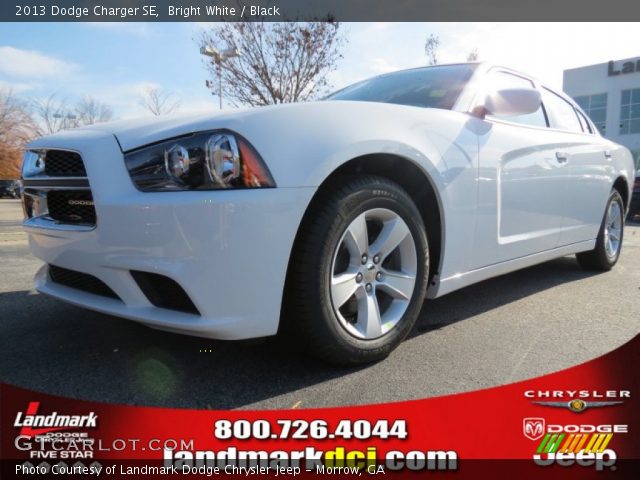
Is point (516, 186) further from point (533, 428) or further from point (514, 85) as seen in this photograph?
point (533, 428)

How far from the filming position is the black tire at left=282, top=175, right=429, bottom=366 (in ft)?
5.62

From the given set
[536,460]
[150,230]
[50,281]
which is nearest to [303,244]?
[150,230]

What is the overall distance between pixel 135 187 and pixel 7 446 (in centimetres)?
88

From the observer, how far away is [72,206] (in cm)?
185

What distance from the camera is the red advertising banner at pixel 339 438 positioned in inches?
51.4

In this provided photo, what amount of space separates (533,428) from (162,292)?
133 cm

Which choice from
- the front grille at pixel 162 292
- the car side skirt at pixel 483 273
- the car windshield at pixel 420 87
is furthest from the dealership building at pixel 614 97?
the front grille at pixel 162 292

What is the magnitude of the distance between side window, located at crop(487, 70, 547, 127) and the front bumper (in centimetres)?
163

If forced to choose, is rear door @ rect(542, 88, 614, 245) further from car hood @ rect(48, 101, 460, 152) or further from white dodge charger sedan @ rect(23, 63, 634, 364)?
car hood @ rect(48, 101, 460, 152)

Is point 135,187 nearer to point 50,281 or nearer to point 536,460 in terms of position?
point 50,281

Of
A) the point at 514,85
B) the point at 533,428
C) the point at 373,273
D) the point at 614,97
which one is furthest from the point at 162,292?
the point at 614,97

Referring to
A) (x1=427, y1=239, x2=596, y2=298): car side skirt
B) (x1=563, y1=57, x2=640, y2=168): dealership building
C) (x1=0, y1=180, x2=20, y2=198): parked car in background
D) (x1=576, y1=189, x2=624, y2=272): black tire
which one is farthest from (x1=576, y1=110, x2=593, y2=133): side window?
(x1=0, y1=180, x2=20, y2=198): parked car in background

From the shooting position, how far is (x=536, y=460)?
Result: 4.42 feet

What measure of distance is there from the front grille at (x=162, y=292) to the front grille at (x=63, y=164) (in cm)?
48
